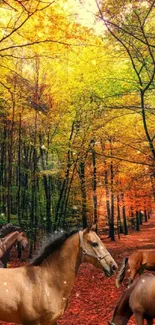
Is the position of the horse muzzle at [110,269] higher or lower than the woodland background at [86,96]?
lower

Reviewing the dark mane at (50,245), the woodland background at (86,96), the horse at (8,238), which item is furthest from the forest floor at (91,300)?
the woodland background at (86,96)

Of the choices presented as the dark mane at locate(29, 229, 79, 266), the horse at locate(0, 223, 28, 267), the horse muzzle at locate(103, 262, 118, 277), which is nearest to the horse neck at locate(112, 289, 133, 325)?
the horse muzzle at locate(103, 262, 118, 277)

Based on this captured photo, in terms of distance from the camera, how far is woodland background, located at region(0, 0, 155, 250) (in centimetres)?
873

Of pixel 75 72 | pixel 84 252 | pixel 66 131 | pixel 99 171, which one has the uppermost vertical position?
pixel 75 72

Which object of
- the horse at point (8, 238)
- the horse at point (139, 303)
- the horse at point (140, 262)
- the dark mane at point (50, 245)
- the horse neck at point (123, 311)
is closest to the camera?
the dark mane at point (50, 245)

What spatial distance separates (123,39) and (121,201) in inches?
724

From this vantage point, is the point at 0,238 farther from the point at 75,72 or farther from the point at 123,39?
the point at 75,72

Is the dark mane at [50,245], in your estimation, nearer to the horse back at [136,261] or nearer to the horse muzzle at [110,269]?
the horse muzzle at [110,269]

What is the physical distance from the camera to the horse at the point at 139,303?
609cm

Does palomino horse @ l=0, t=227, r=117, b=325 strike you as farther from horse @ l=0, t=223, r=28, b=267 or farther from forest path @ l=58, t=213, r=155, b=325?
horse @ l=0, t=223, r=28, b=267

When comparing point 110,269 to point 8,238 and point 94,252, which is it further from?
point 8,238

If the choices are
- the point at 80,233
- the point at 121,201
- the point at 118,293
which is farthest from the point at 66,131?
the point at 80,233

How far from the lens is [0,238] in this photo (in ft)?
41.8

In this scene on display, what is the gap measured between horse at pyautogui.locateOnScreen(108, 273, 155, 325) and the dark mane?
6.71 feet
